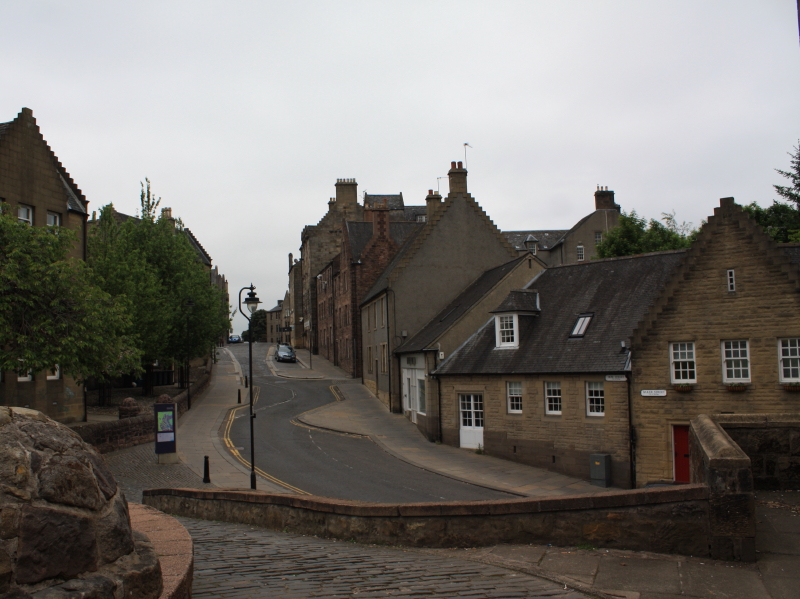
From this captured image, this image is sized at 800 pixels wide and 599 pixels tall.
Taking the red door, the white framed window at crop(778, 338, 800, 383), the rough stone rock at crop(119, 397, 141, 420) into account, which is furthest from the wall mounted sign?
the white framed window at crop(778, 338, 800, 383)

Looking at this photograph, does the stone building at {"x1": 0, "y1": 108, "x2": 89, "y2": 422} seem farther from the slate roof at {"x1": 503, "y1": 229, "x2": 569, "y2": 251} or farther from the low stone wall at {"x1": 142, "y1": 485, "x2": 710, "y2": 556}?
the slate roof at {"x1": 503, "y1": 229, "x2": 569, "y2": 251}

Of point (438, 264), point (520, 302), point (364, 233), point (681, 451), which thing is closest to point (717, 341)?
point (681, 451)

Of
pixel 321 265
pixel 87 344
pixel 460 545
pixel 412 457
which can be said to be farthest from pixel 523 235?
pixel 460 545

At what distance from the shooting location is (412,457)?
2958 centimetres

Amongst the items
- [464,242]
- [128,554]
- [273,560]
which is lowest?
[273,560]

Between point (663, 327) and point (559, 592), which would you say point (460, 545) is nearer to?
point (559, 592)

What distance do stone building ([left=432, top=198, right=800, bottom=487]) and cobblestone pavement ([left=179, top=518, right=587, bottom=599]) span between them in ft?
49.2

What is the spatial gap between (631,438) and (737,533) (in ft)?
60.1

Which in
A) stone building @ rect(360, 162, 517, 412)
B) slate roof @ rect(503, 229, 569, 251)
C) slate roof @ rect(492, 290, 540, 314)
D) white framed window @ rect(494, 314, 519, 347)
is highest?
slate roof @ rect(503, 229, 569, 251)

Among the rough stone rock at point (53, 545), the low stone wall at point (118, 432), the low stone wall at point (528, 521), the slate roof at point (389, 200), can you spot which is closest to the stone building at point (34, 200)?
the low stone wall at point (118, 432)

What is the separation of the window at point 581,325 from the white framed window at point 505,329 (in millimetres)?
2982

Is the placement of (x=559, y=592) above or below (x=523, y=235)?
below

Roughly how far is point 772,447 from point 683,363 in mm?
15026

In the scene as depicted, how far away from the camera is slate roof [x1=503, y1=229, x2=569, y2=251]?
73894 mm
